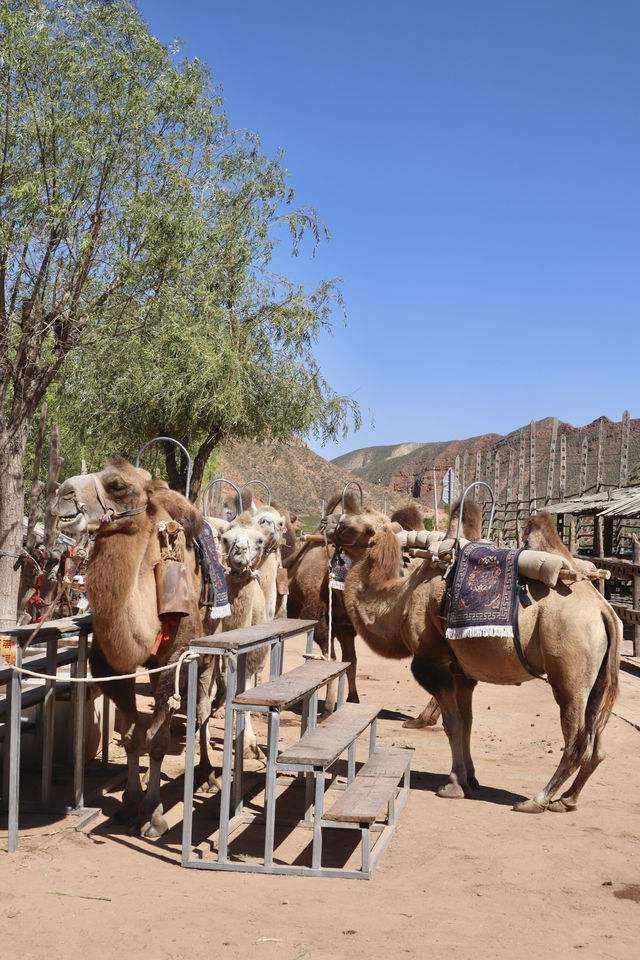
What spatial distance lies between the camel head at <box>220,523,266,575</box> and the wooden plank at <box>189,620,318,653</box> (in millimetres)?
522

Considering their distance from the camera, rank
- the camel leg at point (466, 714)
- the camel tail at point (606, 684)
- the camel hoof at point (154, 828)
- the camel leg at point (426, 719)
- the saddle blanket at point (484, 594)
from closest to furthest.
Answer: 1. the camel hoof at point (154, 828)
2. the camel tail at point (606, 684)
3. the saddle blanket at point (484, 594)
4. the camel leg at point (466, 714)
5. the camel leg at point (426, 719)

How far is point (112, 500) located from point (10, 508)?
709 cm

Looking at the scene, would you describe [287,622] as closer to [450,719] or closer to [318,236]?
[450,719]

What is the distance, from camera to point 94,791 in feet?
20.4

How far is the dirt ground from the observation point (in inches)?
154

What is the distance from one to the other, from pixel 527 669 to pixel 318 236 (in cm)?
1465

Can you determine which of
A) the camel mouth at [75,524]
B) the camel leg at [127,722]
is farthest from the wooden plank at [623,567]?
the camel mouth at [75,524]

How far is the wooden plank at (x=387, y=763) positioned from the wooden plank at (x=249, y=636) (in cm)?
102

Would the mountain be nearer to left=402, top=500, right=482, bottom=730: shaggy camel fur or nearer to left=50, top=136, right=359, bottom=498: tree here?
left=50, top=136, right=359, bottom=498: tree

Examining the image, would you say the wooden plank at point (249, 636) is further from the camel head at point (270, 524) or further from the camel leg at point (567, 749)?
the camel leg at point (567, 749)

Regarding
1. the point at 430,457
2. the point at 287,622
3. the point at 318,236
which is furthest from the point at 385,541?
the point at 430,457

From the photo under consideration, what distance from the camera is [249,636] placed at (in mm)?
5566

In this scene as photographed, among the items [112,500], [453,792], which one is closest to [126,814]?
[112,500]

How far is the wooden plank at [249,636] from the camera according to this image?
515cm
